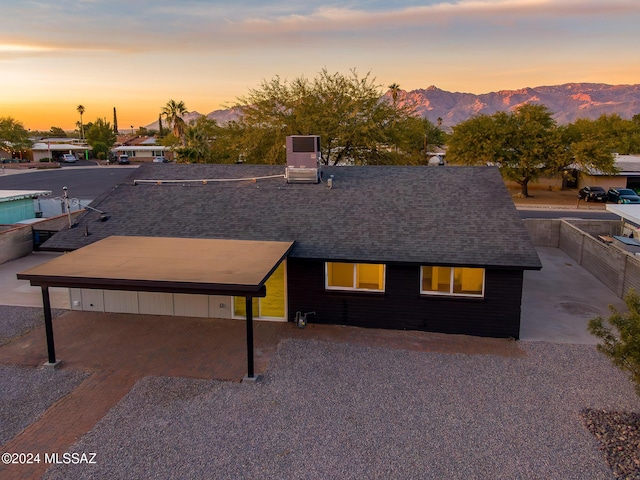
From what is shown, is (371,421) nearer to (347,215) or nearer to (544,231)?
(347,215)

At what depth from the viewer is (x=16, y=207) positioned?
1121 inches

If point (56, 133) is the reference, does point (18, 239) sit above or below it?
below

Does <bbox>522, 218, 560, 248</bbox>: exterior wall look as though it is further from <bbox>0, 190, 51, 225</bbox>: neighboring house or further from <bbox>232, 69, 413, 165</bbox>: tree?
<bbox>0, 190, 51, 225</bbox>: neighboring house

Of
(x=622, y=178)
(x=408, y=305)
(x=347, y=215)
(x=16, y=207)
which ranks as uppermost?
(x=347, y=215)

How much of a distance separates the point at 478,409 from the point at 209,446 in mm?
5879

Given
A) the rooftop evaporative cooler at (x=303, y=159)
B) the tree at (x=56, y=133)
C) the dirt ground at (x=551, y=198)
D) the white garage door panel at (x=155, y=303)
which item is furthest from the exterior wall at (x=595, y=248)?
the tree at (x=56, y=133)

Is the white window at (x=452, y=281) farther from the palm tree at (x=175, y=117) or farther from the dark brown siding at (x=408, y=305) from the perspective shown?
the palm tree at (x=175, y=117)

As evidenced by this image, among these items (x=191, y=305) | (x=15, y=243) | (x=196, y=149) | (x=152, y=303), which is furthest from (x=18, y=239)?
(x=196, y=149)

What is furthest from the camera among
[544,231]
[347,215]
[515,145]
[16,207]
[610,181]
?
[610,181]

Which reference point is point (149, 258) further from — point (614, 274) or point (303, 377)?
point (614, 274)

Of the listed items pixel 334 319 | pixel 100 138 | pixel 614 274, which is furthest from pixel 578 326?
pixel 100 138

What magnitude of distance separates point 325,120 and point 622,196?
27.1 metres

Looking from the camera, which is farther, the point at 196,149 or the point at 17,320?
the point at 196,149

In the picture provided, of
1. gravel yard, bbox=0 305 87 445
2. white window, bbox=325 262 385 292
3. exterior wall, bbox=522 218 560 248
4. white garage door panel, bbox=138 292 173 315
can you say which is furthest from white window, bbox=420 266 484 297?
exterior wall, bbox=522 218 560 248
